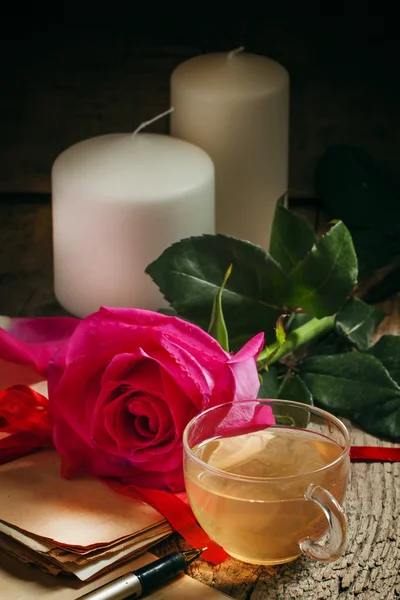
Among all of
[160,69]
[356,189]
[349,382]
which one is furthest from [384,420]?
[160,69]

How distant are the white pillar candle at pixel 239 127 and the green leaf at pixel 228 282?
0.70ft

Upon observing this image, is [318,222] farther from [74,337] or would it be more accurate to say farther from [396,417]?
[74,337]

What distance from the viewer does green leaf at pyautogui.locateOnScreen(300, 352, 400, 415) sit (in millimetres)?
546

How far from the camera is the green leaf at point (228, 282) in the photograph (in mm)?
571

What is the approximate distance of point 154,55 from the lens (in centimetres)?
94

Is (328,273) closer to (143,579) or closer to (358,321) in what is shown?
(358,321)

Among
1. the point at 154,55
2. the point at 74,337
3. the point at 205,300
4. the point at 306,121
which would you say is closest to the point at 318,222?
the point at 306,121

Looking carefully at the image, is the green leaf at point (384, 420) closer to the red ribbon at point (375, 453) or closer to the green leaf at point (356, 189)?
the red ribbon at point (375, 453)

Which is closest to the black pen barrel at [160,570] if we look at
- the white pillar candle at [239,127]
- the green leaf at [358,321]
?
the green leaf at [358,321]

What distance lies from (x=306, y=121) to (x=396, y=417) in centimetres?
48

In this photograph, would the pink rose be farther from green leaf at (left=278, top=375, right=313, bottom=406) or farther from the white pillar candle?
the white pillar candle

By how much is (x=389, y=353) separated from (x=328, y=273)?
75mm

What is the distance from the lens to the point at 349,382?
56 cm

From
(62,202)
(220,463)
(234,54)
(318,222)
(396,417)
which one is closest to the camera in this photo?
(220,463)
